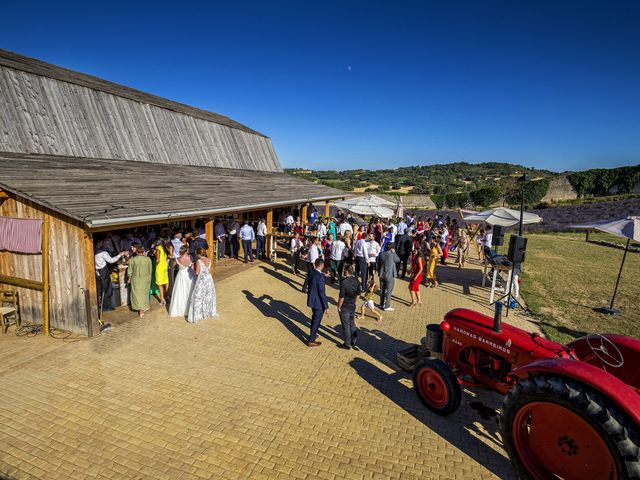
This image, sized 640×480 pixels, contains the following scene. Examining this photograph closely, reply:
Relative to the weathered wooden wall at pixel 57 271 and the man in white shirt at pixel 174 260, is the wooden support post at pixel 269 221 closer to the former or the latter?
the man in white shirt at pixel 174 260

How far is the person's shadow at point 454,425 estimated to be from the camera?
14.2 ft

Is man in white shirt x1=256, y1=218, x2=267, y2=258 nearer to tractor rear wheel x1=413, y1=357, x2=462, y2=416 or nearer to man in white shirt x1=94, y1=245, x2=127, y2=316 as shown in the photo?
man in white shirt x1=94, y1=245, x2=127, y2=316

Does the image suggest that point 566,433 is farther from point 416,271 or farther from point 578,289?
point 578,289

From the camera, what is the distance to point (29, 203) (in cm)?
686

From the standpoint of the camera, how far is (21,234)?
697 cm

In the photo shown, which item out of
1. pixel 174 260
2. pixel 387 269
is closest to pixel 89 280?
pixel 174 260

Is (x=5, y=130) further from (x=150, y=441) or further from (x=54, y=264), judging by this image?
(x=150, y=441)

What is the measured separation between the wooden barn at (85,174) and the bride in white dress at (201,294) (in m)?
1.19

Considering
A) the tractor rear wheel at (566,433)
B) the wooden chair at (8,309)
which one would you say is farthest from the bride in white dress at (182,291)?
the tractor rear wheel at (566,433)

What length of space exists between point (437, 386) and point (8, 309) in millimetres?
8497

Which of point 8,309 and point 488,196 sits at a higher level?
point 488,196

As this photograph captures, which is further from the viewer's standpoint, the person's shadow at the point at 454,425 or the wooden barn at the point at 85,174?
the wooden barn at the point at 85,174

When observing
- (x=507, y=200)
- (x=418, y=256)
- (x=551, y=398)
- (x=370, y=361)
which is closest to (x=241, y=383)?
(x=370, y=361)

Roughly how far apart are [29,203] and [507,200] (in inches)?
1846
